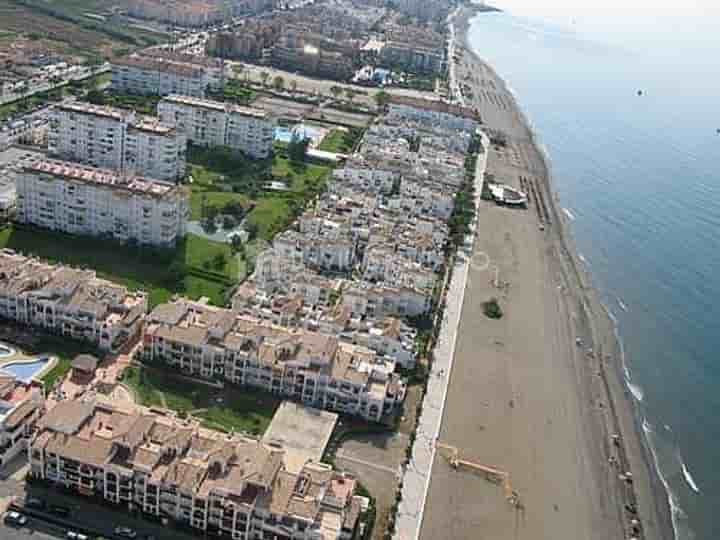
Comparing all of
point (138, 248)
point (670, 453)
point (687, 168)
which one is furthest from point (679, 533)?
point (687, 168)

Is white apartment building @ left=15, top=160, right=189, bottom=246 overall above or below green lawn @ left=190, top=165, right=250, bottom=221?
above

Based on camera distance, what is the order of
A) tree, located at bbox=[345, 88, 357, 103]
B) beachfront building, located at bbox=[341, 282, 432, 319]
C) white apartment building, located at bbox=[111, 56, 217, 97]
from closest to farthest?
beachfront building, located at bbox=[341, 282, 432, 319]
white apartment building, located at bbox=[111, 56, 217, 97]
tree, located at bbox=[345, 88, 357, 103]

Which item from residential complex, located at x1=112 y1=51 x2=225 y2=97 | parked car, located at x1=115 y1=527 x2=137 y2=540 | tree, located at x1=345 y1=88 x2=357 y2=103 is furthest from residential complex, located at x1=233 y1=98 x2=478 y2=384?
tree, located at x1=345 y1=88 x2=357 y2=103

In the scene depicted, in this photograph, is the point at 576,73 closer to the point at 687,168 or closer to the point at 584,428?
the point at 687,168

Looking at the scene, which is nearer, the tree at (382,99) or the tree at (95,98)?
the tree at (95,98)

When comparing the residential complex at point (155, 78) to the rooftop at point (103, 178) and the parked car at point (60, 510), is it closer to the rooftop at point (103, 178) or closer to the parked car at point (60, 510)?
the rooftop at point (103, 178)

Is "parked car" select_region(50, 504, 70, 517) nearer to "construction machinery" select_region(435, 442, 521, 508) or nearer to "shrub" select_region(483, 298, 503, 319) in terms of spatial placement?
"construction machinery" select_region(435, 442, 521, 508)

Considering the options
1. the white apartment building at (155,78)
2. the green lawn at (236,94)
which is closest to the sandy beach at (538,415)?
the green lawn at (236,94)
